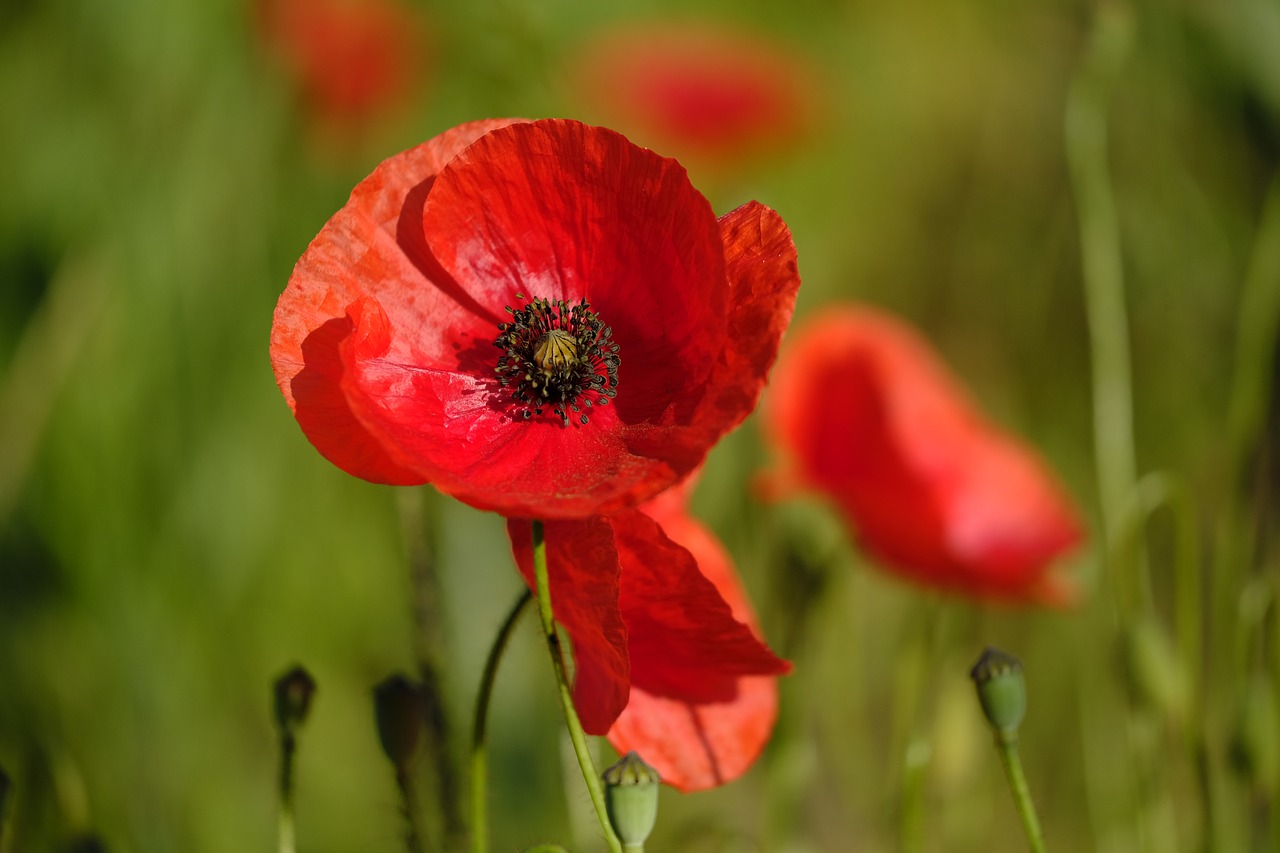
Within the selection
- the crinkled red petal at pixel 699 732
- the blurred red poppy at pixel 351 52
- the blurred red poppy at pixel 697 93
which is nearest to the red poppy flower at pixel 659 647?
the crinkled red petal at pixel 699 732

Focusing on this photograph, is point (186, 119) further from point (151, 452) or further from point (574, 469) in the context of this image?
point (574, 469)

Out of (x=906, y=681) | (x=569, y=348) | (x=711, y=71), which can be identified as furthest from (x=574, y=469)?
(x=711, y=71)

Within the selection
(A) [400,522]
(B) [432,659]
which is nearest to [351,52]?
(A) [400,522]

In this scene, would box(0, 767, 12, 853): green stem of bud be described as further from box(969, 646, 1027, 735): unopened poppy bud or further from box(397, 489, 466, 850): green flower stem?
box(969, 646, 1027, 735): unopened poppy bud

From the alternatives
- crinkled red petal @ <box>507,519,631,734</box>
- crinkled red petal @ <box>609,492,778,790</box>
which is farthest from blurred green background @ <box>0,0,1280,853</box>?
crinkled red petal @ <box>507,519,631,734</box>

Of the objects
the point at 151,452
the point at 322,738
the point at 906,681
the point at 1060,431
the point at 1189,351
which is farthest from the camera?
the point at 1060,431

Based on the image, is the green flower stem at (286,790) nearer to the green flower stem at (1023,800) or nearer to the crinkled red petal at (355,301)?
the crinkled red petal at (355,301)
